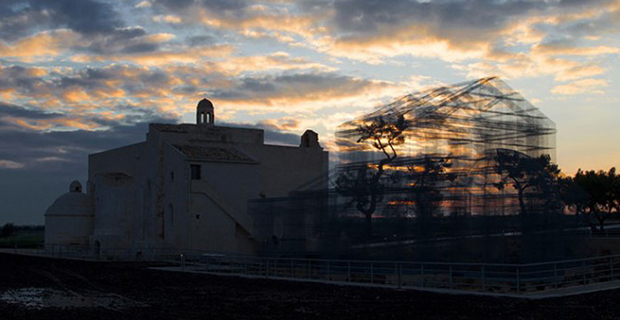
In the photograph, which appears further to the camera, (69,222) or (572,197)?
(69,222)

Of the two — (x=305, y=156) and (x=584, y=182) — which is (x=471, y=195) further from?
(x=584, y=182)

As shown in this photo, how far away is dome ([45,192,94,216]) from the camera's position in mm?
57406

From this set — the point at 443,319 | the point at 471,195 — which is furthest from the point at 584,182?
the point at 443,319

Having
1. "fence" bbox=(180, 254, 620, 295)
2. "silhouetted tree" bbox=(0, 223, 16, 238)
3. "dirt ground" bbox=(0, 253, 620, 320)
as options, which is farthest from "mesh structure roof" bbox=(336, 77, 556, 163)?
"silhouetted tree" bbox=(0, 223, 16, 238)

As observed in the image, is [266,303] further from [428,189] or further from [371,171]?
[371,171]

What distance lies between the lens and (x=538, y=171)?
3278 cm

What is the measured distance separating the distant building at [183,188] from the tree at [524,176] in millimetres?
20813

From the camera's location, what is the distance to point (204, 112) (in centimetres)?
5719

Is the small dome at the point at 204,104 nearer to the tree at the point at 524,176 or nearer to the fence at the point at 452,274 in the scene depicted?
the fence at the point at 452,274

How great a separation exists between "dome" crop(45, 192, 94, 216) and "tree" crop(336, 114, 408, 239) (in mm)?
28482

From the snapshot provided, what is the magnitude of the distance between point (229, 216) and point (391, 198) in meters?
17.5

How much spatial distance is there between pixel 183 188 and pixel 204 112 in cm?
1078

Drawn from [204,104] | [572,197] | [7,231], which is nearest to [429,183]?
[572,197]

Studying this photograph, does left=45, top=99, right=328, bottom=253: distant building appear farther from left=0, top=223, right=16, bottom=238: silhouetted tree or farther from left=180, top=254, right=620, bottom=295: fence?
left=0, top=223, right=16, bottom=238: silhouetted tree
